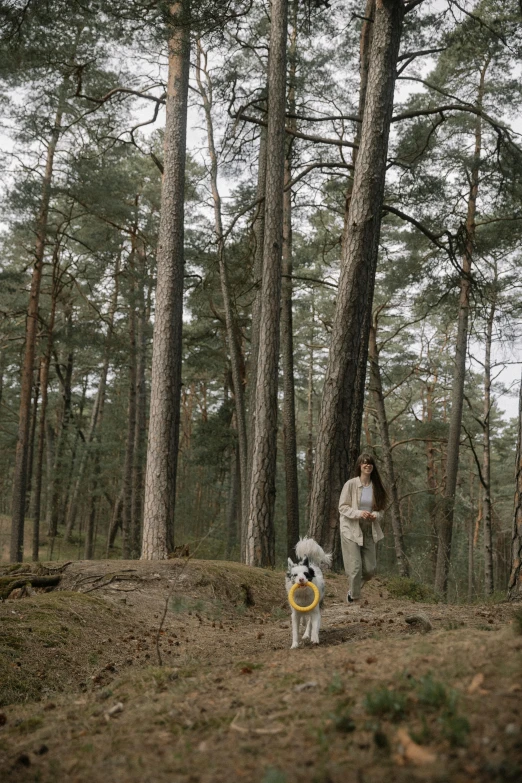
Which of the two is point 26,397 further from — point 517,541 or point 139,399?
point 517,541

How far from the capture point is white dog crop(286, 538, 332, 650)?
543 cm

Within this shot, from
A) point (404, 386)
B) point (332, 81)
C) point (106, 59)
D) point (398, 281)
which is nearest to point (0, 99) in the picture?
point (106, 59)

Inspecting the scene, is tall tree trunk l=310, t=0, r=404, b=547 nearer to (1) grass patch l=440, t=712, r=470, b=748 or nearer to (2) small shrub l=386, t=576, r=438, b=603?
(2) small shrub l=386, t=576, r=438, b=603

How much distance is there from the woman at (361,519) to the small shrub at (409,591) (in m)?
2.38

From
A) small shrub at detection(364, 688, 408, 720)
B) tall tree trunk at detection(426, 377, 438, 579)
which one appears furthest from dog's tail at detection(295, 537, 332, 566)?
tall tree trunk at detection(426, 377, 438, 579)

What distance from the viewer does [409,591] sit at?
31.8ft

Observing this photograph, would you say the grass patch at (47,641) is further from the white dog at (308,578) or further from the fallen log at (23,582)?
the white dog at (308,578)

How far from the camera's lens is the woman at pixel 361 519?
23.9 feet

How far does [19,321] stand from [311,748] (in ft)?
80.5

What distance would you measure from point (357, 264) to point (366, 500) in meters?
4.24

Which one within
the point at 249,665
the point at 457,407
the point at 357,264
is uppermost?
the point at 357,264

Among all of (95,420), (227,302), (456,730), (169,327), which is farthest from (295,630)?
(95,420)

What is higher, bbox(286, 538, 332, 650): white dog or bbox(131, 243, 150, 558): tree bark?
bbox(131, 243, 150, 558): tree bark

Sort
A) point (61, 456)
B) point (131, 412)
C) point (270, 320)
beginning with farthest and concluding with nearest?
point (61, 456)
point (131, 412)
point (270, 320)
